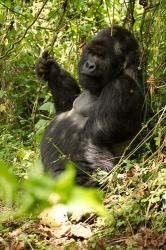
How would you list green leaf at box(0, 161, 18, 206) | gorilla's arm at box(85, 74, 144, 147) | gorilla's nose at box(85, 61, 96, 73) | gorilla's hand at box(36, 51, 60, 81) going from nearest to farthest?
green leaf at box(0, 161, 18, 206) < gorilla's arm at box(85, 74, 144, 147) < gorilla's nose at box(85, 61, 96, 73) < gorilla's hand at box(36, 51, 60, 81)

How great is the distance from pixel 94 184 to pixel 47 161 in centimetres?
55

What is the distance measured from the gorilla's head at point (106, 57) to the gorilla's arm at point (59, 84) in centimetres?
53

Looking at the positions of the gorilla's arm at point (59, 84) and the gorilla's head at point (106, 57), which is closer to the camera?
the gorilla's head at point (106, 57)

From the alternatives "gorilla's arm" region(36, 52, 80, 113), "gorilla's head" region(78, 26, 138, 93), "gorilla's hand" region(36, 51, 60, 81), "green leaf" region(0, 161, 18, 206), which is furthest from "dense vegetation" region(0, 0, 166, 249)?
"gorilla's hand" region(36, 51, 60, 81)

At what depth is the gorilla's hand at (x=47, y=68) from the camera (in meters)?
3.79

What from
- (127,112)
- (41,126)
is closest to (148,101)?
(127,112)

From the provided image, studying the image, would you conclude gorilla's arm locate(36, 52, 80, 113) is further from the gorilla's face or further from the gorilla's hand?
the gorilla's face

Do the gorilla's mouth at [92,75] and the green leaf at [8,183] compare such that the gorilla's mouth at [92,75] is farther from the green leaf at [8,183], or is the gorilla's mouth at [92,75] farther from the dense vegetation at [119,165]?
the green leaf at [8,183]

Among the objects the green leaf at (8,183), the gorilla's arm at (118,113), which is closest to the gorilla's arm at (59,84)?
the gorilla's arm at (118,113)

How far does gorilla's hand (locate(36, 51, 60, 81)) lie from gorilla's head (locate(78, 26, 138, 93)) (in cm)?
51

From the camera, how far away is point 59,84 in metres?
Answer: 3.89

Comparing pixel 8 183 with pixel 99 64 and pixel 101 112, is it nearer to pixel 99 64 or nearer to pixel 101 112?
pixel 101 112

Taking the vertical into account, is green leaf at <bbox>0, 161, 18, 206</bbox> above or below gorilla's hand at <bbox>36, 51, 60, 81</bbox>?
below

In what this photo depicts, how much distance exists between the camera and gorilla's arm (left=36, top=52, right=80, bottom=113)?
385 cm
